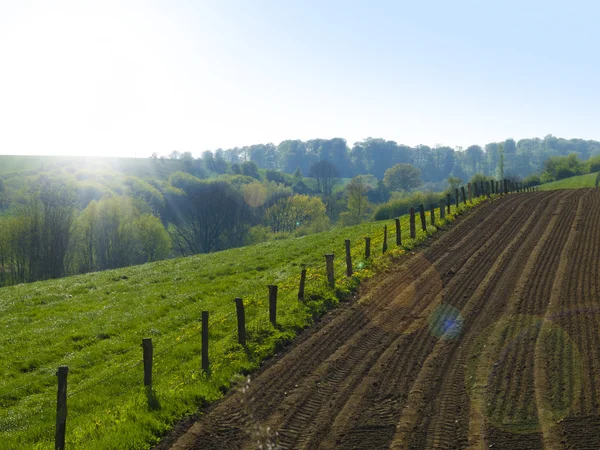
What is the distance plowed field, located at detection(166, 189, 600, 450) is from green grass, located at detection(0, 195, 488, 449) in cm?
114

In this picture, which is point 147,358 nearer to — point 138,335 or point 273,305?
point 273,305

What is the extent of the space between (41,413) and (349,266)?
42.4 feet

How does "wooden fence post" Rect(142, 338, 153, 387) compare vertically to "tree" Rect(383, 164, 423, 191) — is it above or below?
below

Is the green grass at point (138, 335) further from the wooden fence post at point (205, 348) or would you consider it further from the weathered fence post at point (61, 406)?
the weathered fence post at point (61, 406)

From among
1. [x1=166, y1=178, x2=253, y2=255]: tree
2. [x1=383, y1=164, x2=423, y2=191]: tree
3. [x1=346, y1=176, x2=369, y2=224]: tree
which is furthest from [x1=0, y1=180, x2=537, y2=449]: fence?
[x1=383, y1=164, x2=423, y2=191]: tree

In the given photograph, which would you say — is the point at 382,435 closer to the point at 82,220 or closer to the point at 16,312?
the point at 16,312

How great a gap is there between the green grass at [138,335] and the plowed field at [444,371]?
114 cm

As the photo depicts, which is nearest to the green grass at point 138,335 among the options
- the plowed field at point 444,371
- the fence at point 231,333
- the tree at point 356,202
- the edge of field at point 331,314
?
the fence at point 231,333

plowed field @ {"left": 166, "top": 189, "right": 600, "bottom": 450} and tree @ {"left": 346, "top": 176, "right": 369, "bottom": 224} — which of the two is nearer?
plowed field @ {"left": 166, "top": 189, "right": 600, "bottom": 450}

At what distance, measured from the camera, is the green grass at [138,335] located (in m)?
12.3

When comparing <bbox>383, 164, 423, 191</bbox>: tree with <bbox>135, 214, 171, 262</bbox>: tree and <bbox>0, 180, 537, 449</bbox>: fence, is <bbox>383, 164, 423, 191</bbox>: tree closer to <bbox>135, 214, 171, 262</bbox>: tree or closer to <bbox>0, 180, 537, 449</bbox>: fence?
<bbox>135, 214, 171, 262</bbox>: tree

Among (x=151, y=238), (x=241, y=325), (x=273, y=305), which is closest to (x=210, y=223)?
(x=151, y=238)

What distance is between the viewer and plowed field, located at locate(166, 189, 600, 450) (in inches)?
376

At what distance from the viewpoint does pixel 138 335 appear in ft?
71.3
